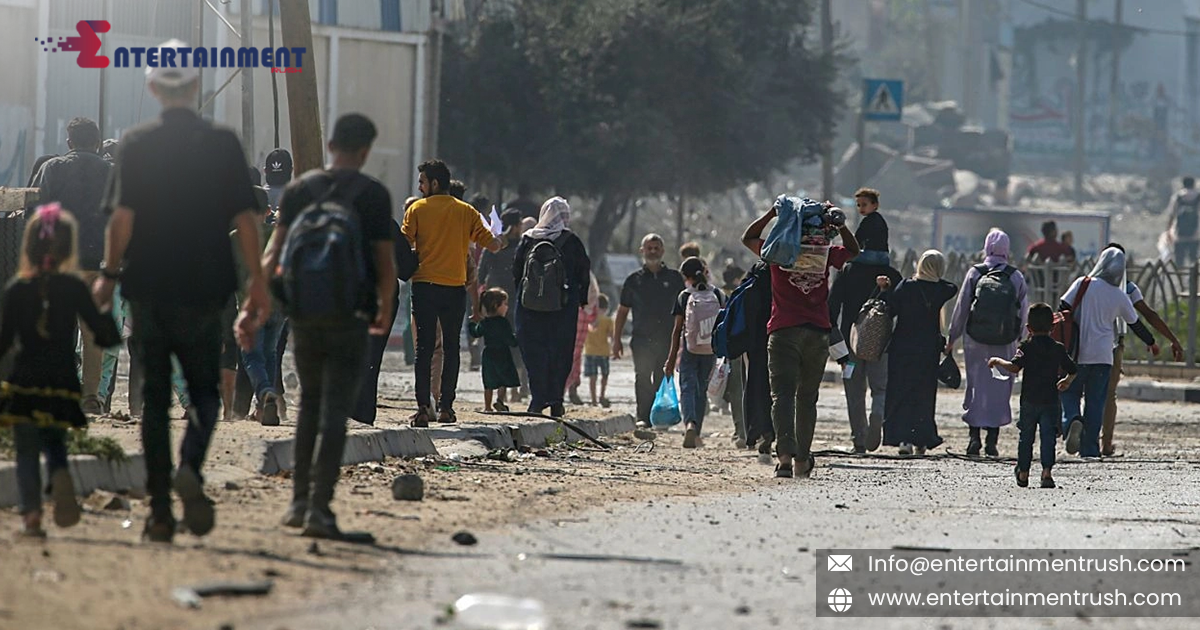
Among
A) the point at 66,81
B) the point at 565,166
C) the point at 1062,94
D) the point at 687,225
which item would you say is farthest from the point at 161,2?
the point at 1062,94

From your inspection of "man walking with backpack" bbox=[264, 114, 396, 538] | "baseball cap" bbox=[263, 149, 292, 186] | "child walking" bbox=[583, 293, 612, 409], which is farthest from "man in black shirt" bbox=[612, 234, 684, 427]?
"man walking with backpack" bbox=[264, 114, 396, 538]

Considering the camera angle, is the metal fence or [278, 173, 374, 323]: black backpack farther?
the metal fence

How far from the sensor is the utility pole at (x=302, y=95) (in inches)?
544

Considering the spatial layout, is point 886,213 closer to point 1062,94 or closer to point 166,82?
point 1062,94

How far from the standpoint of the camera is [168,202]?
7785 millimetres

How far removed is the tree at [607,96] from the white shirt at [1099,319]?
2606 cm

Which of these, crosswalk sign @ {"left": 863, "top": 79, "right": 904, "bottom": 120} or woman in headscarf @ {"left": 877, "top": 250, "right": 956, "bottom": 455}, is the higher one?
crosswalk sign @ {"left": 863, "top": 79, "right": 904, "bottom": 120}

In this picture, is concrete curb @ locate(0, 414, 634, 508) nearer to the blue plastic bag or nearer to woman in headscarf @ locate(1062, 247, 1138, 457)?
the blue plastic bag

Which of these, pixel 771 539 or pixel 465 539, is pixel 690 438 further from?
pixel 465 539

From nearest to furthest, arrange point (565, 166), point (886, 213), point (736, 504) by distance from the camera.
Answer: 1. point (736, 504)
2. point (565, 166)
3. point (886, 213)

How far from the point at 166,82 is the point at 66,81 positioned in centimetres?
2122

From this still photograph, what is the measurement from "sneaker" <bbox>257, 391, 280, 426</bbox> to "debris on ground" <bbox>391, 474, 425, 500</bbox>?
2.25m

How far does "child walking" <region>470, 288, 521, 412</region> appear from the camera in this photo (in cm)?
1546

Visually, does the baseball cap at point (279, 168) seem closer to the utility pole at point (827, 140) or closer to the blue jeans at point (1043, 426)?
the blue jeans at point (1043, 426)
